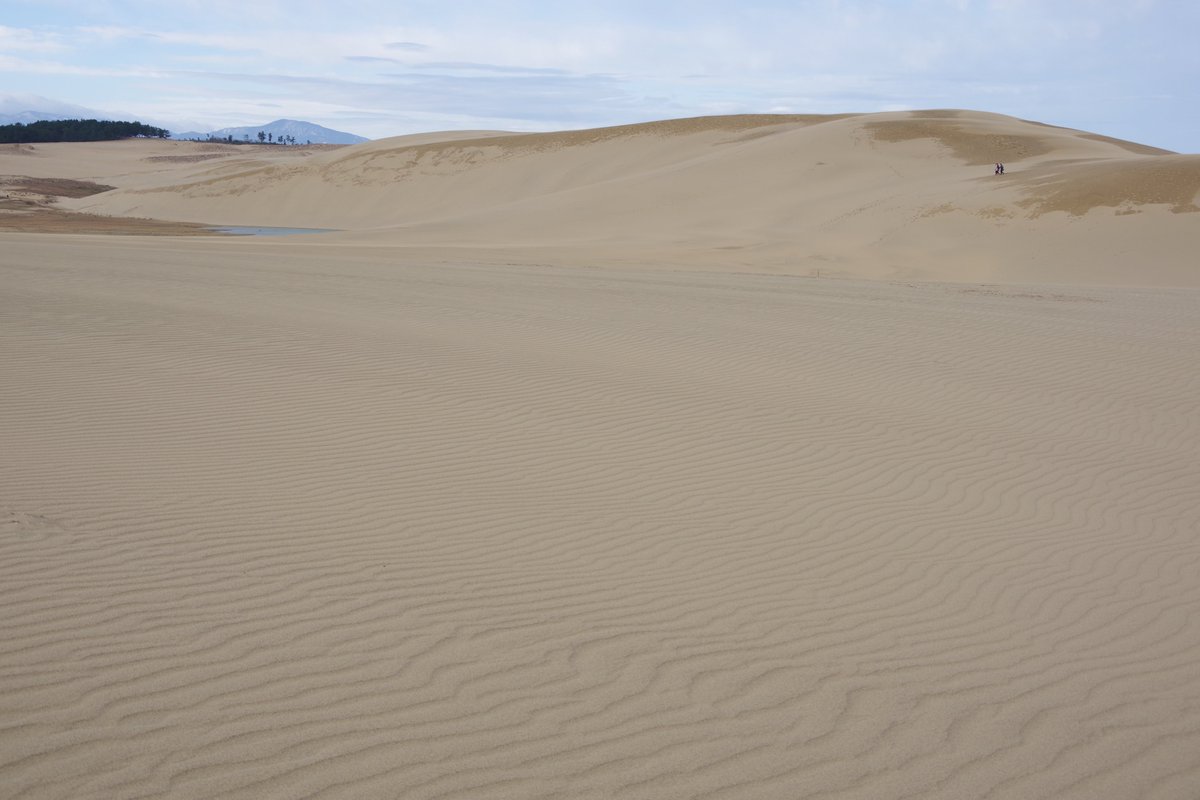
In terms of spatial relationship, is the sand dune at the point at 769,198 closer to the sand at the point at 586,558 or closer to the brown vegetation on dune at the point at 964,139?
the brown vegetation on dune at the point at 964,139

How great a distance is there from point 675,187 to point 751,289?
24.7m

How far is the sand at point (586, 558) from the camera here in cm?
401

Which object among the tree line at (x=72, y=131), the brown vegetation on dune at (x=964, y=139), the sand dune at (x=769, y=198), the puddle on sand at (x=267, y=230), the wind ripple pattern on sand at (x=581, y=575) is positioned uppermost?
the tree line at (x=72, y=131)

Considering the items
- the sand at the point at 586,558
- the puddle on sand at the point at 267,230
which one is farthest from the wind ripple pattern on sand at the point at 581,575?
the puddle on sand at the point at 267,230

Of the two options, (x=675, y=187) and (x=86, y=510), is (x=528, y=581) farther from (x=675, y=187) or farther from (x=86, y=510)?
(x=675, y=187)

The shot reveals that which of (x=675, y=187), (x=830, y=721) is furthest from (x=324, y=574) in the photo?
(x=675, y=187)

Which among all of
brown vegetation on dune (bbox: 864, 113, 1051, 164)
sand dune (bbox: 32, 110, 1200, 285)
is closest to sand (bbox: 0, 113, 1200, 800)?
sand dune (bbox: 32, 110, 1200, 285)

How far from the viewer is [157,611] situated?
4961 mm

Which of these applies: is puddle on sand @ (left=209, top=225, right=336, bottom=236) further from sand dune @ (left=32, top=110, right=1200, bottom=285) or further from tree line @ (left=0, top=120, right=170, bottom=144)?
tree line @ (left=0, top=120, right=170, bottom=144)

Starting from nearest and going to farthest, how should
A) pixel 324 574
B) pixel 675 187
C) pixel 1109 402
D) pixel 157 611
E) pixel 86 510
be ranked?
pixel 157 611 < pixel 324 574 < pixel 86 510 < pixel 1109 402 < pixel 675 187

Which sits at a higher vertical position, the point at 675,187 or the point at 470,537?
the point at 675,187

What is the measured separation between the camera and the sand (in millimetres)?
4012

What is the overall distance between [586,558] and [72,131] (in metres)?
147

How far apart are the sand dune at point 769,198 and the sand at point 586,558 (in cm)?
1478
